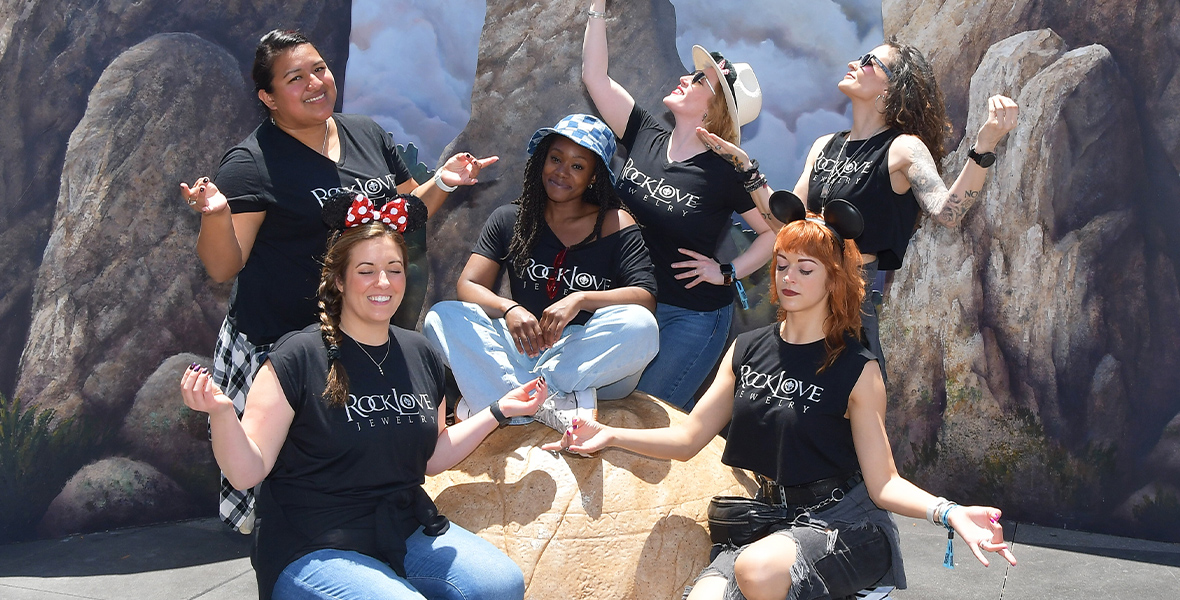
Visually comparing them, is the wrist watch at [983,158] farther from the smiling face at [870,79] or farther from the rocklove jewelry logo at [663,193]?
the rocklove jewelry logo at [663,193]

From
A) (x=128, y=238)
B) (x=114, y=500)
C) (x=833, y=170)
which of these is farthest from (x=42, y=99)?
(x=833, y=170)

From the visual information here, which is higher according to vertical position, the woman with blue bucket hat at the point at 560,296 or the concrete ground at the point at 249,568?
the woman with blue bucket hat at the point at 560,296

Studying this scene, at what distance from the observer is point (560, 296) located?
3602 millimetres

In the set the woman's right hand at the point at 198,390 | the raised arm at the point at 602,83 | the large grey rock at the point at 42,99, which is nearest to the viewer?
the woman's right hand at the point at 198,390

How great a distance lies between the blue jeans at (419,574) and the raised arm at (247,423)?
293 millimetres

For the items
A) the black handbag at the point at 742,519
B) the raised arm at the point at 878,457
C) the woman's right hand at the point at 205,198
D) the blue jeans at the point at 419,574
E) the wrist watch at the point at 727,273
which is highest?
the woman's right hand at the point at 205,198

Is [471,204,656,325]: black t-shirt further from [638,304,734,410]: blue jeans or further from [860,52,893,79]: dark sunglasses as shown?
[860,52,893,79]: dark sunglasses

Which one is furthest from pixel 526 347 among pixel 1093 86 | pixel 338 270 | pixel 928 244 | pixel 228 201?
pixel 1093 86

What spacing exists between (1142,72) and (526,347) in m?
3.27

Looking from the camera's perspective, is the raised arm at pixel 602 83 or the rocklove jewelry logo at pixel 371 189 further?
the raised arm at pixel 602 83

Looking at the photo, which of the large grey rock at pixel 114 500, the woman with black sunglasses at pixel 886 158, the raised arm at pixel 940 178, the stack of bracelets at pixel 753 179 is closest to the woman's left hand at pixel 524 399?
the woman with black sunglasses at pixel 886 158

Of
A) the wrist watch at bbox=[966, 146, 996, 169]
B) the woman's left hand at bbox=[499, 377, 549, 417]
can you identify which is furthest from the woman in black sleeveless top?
the wrist watch at bbox=[966, 146, 996, 169]

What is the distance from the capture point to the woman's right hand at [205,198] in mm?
2930

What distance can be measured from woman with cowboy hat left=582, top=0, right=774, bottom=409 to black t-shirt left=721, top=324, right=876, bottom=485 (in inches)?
40.8
